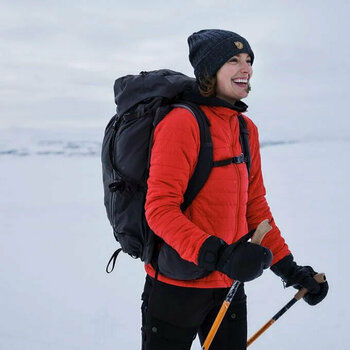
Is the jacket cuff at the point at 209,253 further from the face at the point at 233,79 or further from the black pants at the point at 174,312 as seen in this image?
the face at the point at 233,79

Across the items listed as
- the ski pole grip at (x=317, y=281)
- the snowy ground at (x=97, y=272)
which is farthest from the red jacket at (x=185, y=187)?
the snowy ground at (x=97, y=272)

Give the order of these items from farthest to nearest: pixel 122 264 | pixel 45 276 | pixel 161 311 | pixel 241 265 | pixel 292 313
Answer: pixel 122 264 < pixel 45 276 < pixel 292 313 < pixel 161 311 < pixel 241 265

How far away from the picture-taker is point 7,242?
6469 mm

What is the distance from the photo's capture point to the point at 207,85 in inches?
77.9

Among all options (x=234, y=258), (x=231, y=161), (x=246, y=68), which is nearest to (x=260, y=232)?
(x=234, y=258)

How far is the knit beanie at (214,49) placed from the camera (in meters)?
2.01

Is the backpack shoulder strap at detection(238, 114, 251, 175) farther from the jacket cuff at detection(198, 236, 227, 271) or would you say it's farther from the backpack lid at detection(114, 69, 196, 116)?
the jacket cuff at detection(198, 236, 227, 271)

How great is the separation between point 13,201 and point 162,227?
7454 mm

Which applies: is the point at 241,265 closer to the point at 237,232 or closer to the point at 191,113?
the point at 237,232

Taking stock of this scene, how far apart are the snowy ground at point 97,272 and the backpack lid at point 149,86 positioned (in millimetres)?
2440

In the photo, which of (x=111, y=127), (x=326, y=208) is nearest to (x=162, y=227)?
(x=111, y=127)

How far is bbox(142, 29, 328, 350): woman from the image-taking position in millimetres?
1736

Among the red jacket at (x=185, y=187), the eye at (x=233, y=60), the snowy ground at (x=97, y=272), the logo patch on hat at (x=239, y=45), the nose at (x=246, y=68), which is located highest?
the logo patch on hat at (x=239, y=45)

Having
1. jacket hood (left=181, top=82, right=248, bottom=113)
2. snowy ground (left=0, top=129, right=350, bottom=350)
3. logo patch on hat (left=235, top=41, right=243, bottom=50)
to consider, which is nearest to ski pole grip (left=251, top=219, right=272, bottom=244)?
jacket hood (left=181, top=82, right=248, bottom=113)
